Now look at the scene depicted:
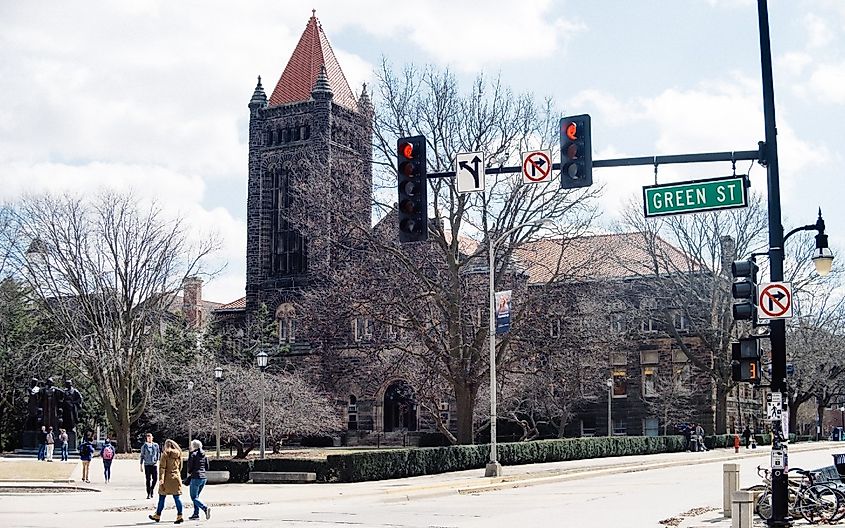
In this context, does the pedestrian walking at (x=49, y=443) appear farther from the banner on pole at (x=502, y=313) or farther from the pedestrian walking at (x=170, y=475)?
the pedestrian walking at (x=170, y=475)

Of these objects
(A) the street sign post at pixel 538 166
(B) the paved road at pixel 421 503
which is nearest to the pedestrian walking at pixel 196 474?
(B) the paved road at pixel 421 503

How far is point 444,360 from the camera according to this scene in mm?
39969

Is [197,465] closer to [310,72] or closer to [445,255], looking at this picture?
[445,255]

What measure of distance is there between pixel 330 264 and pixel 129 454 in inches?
838

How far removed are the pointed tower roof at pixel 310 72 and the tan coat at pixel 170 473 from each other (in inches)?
2787

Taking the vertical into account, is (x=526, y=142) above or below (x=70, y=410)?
above

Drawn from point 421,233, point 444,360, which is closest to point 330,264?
point 444,360

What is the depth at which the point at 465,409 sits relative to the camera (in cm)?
4134

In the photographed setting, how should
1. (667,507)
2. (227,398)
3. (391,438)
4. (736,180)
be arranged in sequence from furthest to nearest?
(391,438)
(227,398)
(667,507)
(736,180)

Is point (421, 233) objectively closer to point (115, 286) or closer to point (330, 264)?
point (330, 264)

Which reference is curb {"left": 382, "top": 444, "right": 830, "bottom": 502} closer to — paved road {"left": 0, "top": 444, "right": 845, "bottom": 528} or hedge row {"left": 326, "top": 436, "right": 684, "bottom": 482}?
paved road {"left": 0, "top": 444, "right": 845, "bottom": 528}

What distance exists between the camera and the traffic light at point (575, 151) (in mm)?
16281

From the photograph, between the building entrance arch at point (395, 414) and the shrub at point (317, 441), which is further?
the building entrance arch at point (395, 414)

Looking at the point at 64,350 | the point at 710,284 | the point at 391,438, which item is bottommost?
the point at 391,438
